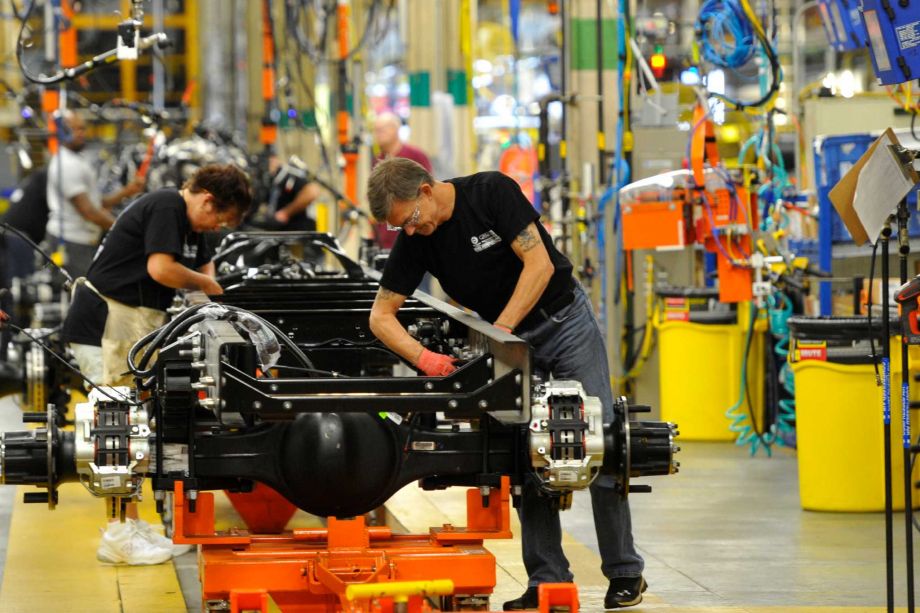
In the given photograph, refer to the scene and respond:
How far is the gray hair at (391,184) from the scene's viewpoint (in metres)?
5.07

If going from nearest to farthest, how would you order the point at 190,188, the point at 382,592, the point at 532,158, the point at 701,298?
the point at 382,592 < the point at 190,188 < the point at 701,298 < the point at 532,158

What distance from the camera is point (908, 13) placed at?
5543 millimetres

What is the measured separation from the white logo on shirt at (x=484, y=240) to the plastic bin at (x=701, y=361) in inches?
212

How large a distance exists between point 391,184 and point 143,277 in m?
2.29

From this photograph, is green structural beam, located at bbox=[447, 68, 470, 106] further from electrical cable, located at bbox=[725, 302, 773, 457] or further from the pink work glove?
the pink work glove

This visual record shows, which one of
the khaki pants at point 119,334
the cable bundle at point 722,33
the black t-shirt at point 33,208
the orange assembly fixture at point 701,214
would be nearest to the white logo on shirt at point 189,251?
the khaki pants at point 119,334

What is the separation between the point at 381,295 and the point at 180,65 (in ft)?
107

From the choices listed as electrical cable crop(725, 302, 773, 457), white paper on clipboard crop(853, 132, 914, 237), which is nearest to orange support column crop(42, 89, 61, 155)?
electrical cable crop(725, 302, 773, 457)

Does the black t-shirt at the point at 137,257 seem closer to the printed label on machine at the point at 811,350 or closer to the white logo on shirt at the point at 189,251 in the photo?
the white logo on shirt at the point at 189,251

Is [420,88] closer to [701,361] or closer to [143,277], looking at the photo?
[701,361]

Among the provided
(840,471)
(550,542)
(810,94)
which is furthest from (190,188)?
(810,94)

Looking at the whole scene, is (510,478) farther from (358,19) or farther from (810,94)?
(358,19)

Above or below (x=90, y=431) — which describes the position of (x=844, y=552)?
below

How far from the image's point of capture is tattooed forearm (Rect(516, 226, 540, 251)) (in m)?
5.25
